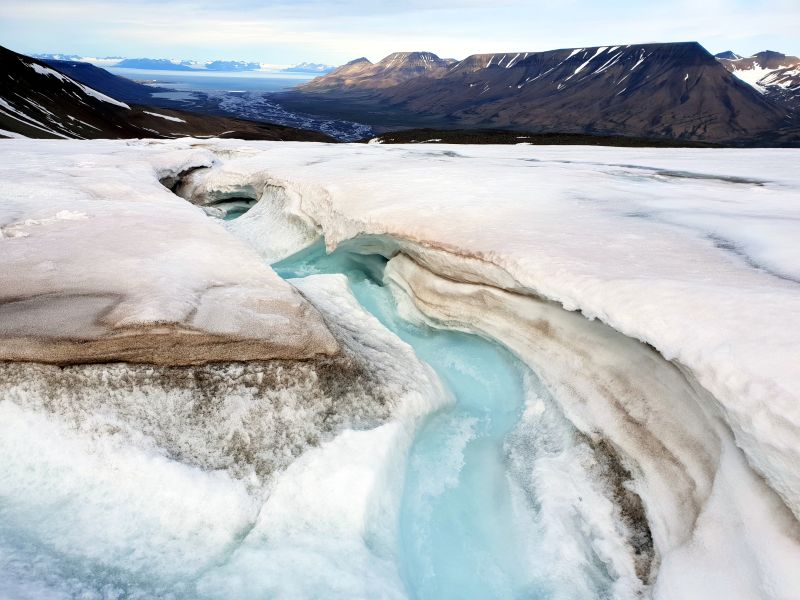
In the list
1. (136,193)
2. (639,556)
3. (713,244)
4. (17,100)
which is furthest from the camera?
(17,100)

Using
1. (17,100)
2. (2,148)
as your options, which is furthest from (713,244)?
(17,100)

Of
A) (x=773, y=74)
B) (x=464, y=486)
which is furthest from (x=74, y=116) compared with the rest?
(x=773, y=74)

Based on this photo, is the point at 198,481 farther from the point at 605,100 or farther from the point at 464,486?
the point at 605,100

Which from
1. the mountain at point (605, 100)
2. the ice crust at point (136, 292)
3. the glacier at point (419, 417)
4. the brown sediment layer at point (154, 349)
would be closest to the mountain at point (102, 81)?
the mountain at point (605, 100)

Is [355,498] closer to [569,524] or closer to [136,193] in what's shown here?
[569,524]

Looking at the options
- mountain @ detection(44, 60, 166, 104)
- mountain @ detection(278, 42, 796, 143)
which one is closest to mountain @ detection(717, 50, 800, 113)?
mountain @ detection(278, 42, 796, 143)
